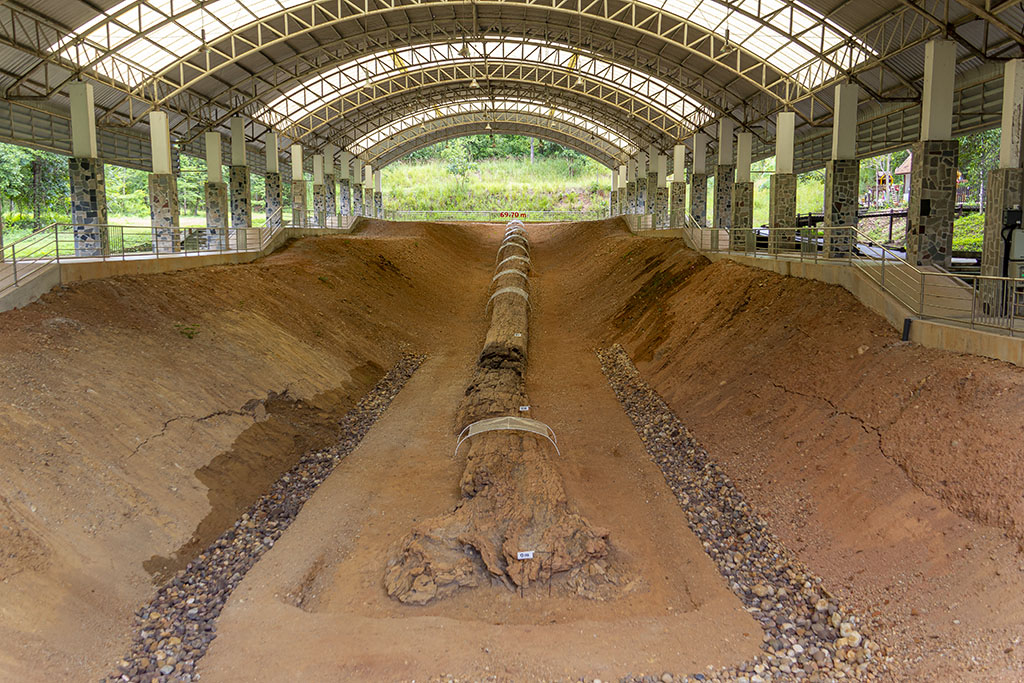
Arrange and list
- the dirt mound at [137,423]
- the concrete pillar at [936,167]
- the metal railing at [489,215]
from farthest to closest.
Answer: the metal railing at [489,215] < the concrete pillar at [936,167] < the dirt mound at [137,423]

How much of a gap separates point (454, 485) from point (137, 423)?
17.6 feet

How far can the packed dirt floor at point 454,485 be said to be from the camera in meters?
7.80

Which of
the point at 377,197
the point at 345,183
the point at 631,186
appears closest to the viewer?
the point at 345,183

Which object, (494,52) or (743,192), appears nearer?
(743,192)

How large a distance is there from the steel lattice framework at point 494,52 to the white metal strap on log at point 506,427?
13276 millimetres

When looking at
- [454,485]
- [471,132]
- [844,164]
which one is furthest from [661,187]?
[454,485]

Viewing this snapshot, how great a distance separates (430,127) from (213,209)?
28.0m

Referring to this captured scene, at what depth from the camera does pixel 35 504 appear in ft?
28.9

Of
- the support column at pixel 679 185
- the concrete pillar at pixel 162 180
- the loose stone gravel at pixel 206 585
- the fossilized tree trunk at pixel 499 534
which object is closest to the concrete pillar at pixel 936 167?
the fossilized tree trunk at pixel 499 534

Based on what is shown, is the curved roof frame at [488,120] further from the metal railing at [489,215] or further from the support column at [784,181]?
the support column at [784,181]

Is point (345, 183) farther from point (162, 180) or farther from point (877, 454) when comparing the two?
point (877, 454)

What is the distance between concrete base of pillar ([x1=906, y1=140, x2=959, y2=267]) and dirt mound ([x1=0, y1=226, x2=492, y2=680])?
580 inches

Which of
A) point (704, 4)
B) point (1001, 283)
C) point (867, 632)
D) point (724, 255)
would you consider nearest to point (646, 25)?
point (704, 4)

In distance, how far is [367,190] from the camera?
58.5 meters
